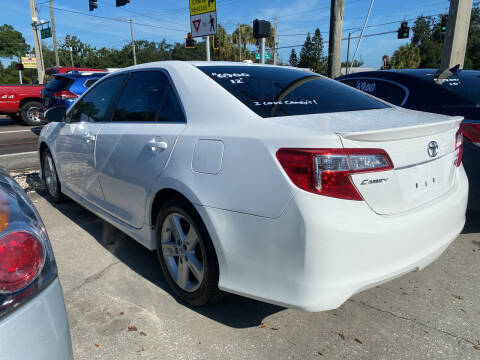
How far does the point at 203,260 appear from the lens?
2.15 m

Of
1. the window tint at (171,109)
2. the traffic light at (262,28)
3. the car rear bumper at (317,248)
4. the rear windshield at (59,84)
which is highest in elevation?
the traffic light at (262,28)

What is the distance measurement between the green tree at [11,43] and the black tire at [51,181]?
282ft

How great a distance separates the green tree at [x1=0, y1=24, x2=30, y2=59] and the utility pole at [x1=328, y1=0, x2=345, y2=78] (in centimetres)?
8438

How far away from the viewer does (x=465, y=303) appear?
246 centimetres

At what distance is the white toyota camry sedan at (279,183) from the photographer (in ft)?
5.45

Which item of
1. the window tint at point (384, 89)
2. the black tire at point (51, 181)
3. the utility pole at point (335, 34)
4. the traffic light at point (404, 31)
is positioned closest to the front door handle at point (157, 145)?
the black tire at point (51, 181)

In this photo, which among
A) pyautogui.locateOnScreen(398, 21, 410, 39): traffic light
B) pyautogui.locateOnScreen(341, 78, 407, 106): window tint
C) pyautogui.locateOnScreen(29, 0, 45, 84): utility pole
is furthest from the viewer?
pyautogui.locateOnScreen(398, 21, 410, 39): traffic light

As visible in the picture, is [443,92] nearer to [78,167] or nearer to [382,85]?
[382,85]

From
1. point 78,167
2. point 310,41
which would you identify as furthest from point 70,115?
point 310,41

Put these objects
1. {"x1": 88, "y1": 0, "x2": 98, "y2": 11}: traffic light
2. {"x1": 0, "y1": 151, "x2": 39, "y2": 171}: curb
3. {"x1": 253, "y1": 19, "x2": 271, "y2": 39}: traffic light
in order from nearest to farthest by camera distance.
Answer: {"x1": 0, "y1": 151, "x2": 39, "y2": 171}: curb → {"x1": 253, "y1": 19, "x2": 271, "y2": 39}: traffic light → {"x1": 88, "y1": 0, "x2": 98, "y2": 11}: traffic light

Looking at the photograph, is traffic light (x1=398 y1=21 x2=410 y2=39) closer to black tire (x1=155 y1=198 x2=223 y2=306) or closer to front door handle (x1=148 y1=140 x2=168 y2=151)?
front door handle (x1=148 y1=140 x2=168 y2=151)

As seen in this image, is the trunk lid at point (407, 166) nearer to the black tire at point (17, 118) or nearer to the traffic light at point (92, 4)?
the black tire at point (17, 118)

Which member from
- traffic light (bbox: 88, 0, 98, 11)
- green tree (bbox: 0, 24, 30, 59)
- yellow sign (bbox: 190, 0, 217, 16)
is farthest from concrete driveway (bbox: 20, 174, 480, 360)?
green tree (bbox: 0, 24, 30, 59)

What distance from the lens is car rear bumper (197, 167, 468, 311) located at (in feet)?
5.38
